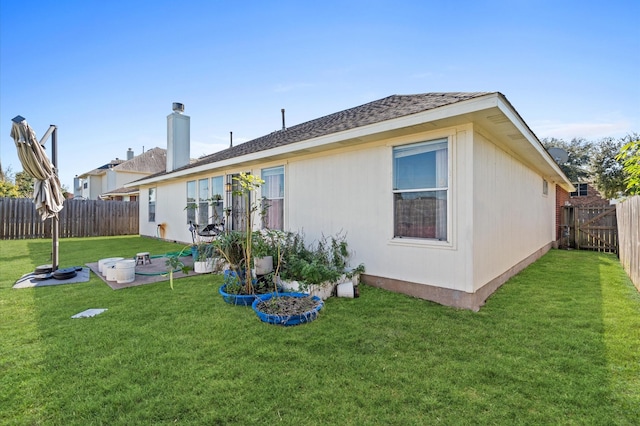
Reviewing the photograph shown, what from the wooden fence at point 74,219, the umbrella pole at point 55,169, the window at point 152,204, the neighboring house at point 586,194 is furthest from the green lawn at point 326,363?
the neighboring house at point 586,194

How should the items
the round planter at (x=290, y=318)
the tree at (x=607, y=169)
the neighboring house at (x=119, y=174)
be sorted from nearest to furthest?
the round planter at (x=290, y=318) < the tree at (x=607, y=169) < the neighboring house at (x=119, y=174)

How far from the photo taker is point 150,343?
2.99 meters

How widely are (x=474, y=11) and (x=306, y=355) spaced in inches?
311

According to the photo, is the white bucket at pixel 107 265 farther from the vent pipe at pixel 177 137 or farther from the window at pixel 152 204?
the window at pixel 152 204

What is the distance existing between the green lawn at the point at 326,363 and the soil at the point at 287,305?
21cm

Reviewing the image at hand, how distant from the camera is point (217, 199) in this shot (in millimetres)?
9031

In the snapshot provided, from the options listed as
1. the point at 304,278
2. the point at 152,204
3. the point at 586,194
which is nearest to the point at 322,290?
the point at 304,278

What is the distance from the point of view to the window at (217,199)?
9.02m

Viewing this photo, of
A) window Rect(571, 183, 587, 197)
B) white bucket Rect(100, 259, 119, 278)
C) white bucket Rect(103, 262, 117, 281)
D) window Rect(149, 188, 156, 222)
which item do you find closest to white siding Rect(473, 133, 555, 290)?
white bucket Rect(103, 262, 117, 281)

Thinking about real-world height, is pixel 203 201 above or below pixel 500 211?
above

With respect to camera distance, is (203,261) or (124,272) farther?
(203,261)

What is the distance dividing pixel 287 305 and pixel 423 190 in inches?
102

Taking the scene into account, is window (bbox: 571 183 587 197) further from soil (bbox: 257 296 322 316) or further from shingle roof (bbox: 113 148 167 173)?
shingle roof (bbox: 113 148 167 173)

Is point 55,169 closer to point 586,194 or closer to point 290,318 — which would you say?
point 290,318
